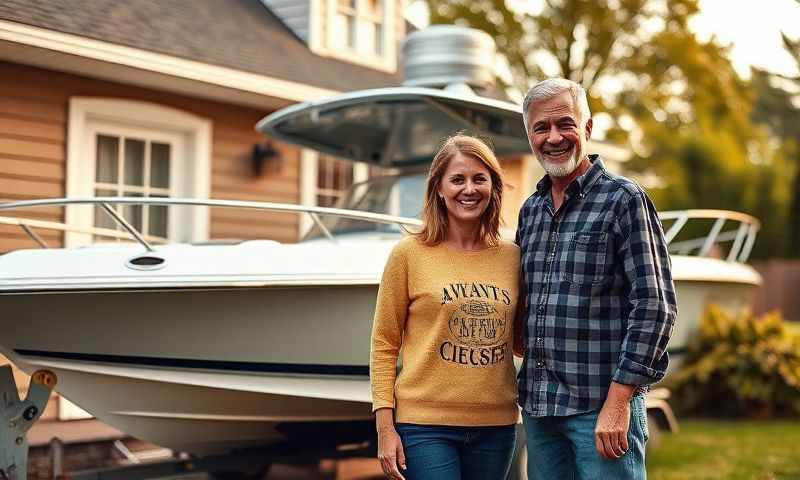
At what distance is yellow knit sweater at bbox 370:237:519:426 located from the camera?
2682mm

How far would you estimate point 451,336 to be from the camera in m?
2.69

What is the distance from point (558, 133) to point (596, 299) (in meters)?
0.50

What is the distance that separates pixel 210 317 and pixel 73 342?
2.17 feet

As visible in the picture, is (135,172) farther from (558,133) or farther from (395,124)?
(558,133)

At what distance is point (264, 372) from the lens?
4602 mm

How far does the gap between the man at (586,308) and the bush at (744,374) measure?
6.49 meters

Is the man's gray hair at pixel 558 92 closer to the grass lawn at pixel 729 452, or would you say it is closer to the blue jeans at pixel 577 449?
the blue jeans at pixel 577 449

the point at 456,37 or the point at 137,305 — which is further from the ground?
the point at 456,37

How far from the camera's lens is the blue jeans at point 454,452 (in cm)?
265

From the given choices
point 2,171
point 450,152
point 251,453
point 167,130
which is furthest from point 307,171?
point 450,152

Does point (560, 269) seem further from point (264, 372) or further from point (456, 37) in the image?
point (456, 37)

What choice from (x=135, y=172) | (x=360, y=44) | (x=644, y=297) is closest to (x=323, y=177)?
(x=360, y=44)

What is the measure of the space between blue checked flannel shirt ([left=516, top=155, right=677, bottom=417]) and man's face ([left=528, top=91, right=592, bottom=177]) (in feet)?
0.22

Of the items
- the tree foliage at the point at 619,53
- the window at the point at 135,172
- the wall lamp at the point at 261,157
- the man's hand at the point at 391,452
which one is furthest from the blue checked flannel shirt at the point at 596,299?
the tree foliage at the point at 619,53
